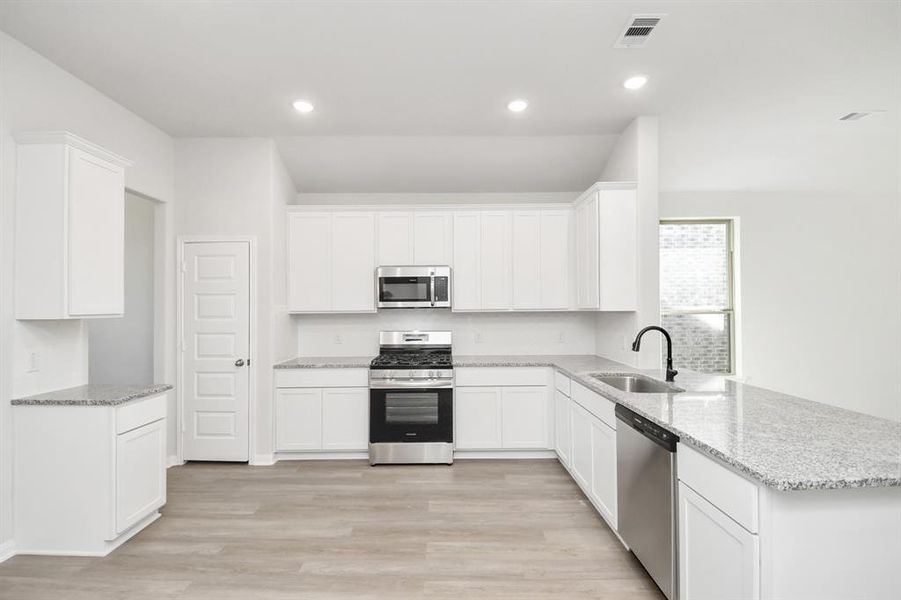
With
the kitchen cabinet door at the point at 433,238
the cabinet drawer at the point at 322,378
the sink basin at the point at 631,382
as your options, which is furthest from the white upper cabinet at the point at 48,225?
the sink basin at the point at 631,382

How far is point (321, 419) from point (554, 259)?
2818mm

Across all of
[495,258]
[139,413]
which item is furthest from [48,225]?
[495,258]

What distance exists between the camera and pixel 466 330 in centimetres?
503

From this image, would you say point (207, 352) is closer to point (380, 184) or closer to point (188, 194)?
point (188, 194)

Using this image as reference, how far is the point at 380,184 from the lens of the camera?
16.2ft

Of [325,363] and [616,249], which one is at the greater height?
[616,249]

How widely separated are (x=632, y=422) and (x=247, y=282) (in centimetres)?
354

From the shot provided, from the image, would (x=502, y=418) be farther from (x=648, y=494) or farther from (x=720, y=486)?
(x=720, y=486)

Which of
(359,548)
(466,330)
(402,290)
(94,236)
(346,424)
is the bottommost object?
(359,548)

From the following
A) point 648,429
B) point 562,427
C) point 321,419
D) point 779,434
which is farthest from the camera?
point 321,419

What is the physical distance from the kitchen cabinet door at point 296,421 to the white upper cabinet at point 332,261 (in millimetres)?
890

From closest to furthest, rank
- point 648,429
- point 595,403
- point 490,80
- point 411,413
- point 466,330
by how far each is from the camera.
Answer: point 648,429 < point 595,403 < point 490,80 < point 411,413 < point 466,330

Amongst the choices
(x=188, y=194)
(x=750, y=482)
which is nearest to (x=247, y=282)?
(x=188, y=194)

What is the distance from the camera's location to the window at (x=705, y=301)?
17.7ft
